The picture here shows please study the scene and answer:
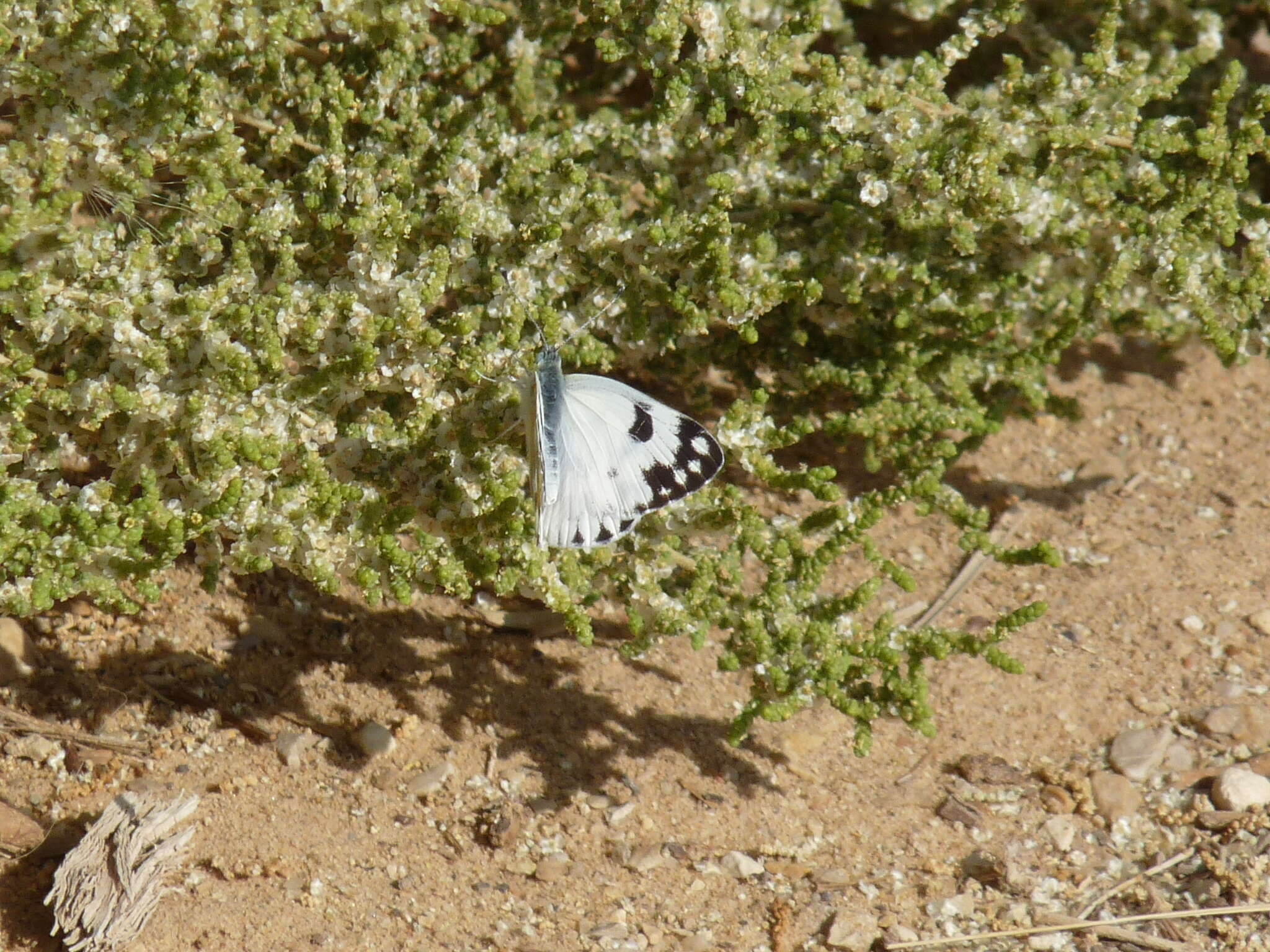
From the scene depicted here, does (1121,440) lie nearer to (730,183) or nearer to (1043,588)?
(1043,588)

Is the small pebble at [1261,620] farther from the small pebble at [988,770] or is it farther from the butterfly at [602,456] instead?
the butterfly at [602,456]

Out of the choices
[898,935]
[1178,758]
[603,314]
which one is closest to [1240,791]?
[1178,758]

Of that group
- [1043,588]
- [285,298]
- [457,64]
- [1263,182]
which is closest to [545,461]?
[285,298]

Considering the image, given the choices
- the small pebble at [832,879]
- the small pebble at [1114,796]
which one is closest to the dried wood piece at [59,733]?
the small pebble at [832,879]

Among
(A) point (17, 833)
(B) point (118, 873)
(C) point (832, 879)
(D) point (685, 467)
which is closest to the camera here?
(B) point (118, 873)

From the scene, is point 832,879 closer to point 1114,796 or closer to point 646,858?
point 646,858
